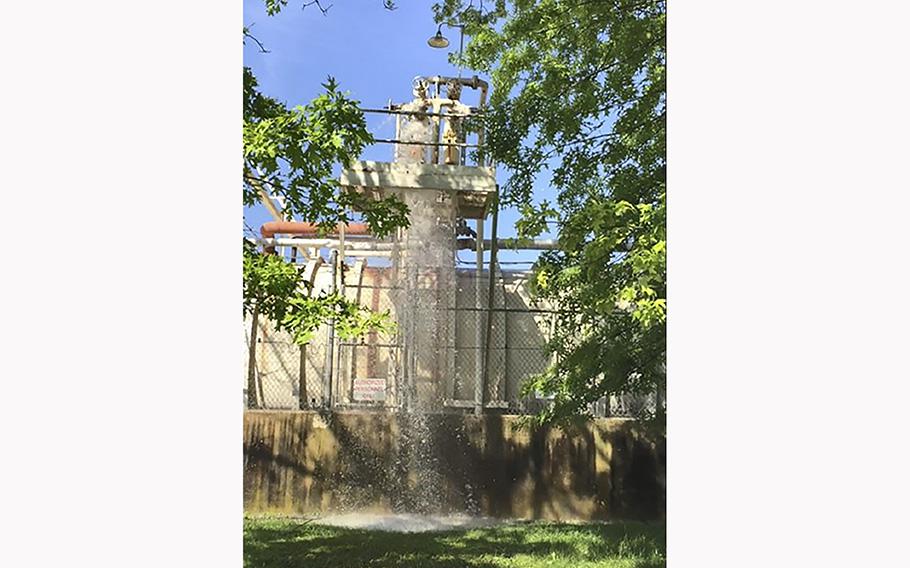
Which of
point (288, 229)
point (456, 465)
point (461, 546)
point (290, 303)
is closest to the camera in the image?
point (290, 303)

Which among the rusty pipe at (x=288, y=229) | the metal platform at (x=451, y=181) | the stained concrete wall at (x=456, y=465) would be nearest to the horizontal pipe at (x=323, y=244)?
the rusty pipe at (x=288, y=229)

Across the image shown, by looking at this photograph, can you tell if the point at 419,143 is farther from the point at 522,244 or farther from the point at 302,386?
the point at 302,386

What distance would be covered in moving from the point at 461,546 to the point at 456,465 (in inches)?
11.0

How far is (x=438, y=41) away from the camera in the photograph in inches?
105

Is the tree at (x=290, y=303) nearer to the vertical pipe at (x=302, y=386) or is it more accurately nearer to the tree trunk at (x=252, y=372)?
the tree trunk at (x=252, y=372)

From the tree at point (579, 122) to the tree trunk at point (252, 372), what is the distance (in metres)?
0.86

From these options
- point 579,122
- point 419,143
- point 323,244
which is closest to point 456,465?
point 323,244

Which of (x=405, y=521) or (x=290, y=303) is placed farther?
(x=405, y=521)

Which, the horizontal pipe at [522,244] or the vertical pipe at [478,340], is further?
the vertical pipe at [478,340]

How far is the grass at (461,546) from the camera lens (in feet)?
8.55
